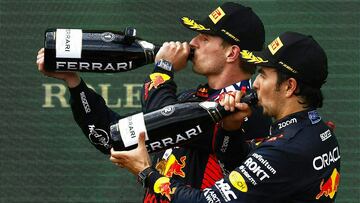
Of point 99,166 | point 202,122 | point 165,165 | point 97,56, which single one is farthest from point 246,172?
point 99,166

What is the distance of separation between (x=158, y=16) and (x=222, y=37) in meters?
1.73

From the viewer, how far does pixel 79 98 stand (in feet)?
15.8

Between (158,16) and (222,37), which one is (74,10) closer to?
(158,16)

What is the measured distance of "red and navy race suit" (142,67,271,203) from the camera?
4270 mm

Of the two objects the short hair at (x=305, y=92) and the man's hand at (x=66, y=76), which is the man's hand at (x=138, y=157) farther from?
the man's hand at (x=66, y=76)

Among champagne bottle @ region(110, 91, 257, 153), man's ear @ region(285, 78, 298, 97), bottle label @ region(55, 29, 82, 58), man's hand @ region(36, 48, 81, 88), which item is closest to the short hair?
man's ear @ region(285, 78, 298, 97)

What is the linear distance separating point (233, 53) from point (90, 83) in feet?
6.01

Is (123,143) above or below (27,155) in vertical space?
above

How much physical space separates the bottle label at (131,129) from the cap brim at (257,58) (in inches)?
18.6

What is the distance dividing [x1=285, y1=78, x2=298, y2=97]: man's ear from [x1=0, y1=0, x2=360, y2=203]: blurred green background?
7.40 ft

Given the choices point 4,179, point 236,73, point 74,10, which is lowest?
point 4,179

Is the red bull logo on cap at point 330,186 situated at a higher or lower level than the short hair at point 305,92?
lower

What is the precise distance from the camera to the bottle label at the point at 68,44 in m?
4.38

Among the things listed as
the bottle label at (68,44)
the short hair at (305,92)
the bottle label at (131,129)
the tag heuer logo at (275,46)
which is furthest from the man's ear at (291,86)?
the bottle label at (68,44)
